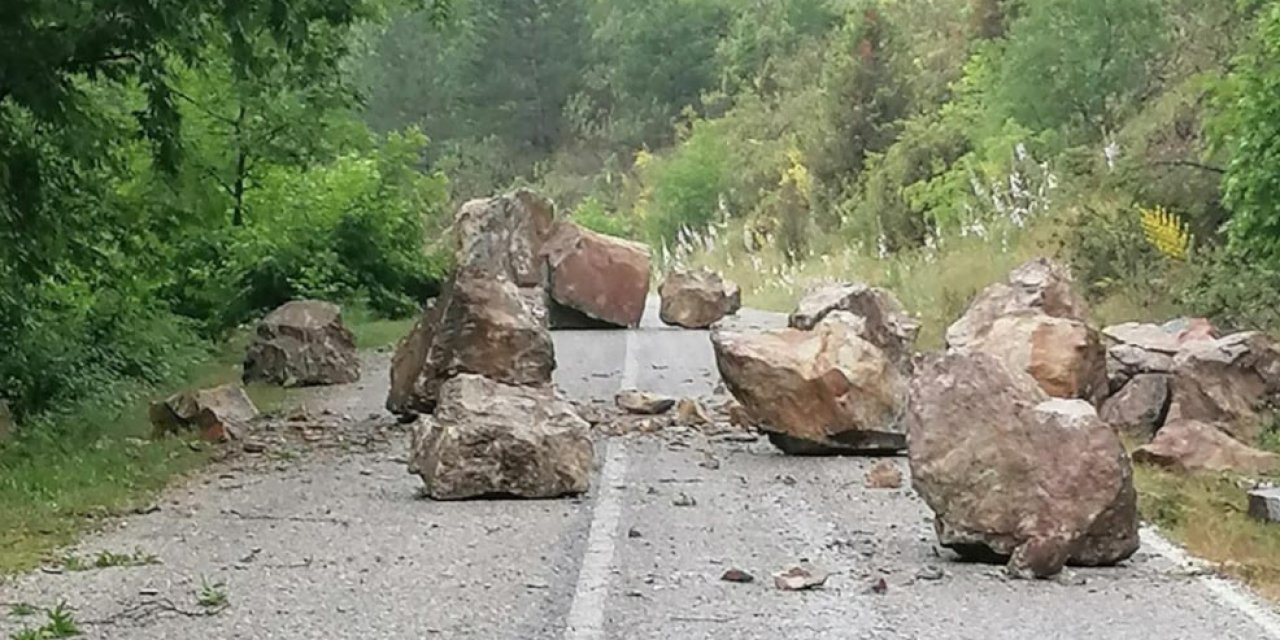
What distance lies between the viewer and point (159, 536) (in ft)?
31.7

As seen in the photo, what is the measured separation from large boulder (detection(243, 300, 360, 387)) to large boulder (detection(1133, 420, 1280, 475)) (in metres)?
8.41

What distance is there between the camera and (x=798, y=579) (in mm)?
8031

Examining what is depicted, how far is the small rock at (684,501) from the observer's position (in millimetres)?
10414

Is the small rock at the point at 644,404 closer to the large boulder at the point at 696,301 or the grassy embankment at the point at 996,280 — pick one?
the grassy embankment at the point at 996,280

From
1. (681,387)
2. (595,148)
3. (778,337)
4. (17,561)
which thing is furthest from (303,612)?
(595,148)

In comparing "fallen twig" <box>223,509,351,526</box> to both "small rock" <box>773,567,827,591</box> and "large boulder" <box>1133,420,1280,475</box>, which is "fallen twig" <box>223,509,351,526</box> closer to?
"small rock" <box>773,567,827,591</box>

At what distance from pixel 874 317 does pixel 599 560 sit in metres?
6.14

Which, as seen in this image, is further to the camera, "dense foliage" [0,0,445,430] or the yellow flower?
the yellow flower

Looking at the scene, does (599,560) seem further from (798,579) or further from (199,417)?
(199,417)

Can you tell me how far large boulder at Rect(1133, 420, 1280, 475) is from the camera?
1148 centimetres

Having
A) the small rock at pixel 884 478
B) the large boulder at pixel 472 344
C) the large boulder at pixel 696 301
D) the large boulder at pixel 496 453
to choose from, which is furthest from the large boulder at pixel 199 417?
the large boulder at pixel 696 301

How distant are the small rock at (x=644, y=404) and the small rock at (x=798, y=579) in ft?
21.3

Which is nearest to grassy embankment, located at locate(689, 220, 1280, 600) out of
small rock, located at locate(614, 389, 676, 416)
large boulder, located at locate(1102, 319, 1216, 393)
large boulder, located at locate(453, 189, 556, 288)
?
large boulder, located at locate(1102, 319, 1216, 393)

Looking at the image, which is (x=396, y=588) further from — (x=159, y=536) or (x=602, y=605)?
(x=159, y=536)
